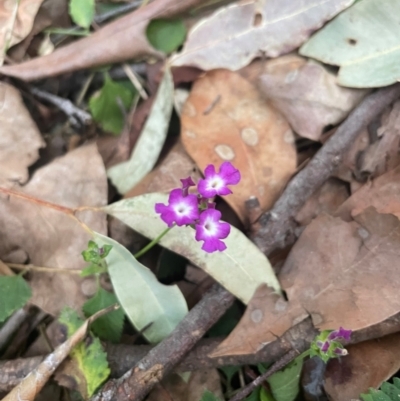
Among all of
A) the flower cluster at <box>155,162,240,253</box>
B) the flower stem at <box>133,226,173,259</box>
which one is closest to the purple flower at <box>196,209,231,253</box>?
the flower cluster at <box>155,162,240,253</box>

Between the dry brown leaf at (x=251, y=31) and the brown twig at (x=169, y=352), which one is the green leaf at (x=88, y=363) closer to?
the brown twig at (x=169, y=352)

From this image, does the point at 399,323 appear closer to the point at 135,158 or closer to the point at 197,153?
the point at 197,153

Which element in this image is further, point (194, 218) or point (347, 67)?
point (347, 67)

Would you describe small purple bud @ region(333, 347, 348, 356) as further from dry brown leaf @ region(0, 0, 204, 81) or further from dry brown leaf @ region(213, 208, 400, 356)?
dry brown leaf @ region(0, 0, 204, 81)

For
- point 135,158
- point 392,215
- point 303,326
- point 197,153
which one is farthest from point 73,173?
point 392,215

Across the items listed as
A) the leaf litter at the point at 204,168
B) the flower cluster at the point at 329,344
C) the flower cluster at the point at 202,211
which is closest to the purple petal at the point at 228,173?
the flower cluster at the point at 202,211
